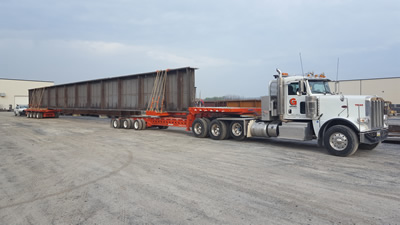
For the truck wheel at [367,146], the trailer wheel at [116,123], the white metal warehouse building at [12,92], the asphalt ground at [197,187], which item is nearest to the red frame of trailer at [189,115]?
the trailer wheel at [116,123]

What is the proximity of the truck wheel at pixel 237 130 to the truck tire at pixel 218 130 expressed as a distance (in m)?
0.30

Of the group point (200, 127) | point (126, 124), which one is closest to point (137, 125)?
point (126, 124)

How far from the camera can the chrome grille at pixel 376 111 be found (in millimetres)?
9076

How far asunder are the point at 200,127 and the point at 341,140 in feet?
21.5

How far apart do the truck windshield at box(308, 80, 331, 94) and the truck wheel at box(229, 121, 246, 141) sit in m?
3.36

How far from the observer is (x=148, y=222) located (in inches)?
160

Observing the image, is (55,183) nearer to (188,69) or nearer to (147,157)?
(147,157)

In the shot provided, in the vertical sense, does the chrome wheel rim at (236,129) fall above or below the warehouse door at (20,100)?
below

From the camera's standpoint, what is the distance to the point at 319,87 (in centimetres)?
1031

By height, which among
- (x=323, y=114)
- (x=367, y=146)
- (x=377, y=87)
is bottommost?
(x=367, y=146)

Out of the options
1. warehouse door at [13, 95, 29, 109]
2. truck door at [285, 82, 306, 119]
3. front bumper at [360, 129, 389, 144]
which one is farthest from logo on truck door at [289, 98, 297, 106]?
warehouse door at [13, 95, 29, 109]

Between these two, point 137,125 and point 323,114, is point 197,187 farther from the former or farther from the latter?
point 137,125

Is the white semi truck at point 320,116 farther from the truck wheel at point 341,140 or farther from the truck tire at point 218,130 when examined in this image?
the truck tire at point 218,130

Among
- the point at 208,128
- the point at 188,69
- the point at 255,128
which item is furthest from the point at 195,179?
the point at 188,69
